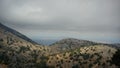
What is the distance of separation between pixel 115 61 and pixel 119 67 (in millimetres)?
3242

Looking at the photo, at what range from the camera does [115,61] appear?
106m

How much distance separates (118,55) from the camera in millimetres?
107500

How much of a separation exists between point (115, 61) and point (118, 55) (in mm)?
3354

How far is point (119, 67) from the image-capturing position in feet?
345

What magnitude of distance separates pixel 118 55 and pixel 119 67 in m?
5.77
